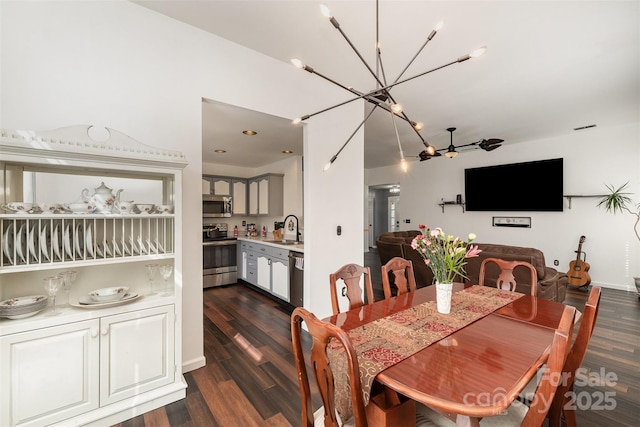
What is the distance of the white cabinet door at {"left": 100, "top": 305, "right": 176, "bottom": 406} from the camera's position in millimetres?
1685

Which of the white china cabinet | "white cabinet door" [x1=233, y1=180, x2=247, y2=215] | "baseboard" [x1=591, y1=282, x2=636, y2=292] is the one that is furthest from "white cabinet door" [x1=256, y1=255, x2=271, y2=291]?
"baseboard" [x1=591, y1=282, x2=636, y2=292]

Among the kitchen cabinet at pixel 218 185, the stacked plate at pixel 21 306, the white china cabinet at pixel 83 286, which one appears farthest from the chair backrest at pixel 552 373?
the kitchen cabinet at pixel 218 185

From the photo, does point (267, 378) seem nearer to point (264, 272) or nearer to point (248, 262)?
point (264, 272)

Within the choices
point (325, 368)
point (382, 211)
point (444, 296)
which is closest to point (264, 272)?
point (444, 296)

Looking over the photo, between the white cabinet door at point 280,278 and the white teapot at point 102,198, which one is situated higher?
the white teapot at point 102,198

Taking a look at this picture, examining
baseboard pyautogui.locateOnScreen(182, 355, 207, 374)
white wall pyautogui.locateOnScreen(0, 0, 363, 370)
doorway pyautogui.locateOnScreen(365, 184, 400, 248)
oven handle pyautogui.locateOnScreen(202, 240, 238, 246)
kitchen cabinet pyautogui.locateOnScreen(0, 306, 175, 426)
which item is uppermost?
white wall pyautogui.locateOnScreen(0, 0, 363, 370)

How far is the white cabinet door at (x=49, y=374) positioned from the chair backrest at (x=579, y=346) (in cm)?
257

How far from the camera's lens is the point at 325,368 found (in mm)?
960

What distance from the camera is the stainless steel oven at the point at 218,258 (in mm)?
4867

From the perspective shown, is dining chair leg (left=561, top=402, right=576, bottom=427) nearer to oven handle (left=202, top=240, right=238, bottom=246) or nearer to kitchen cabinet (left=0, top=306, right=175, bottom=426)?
kitchen cabinet (left=0, top=306, right=175, bottom=426)

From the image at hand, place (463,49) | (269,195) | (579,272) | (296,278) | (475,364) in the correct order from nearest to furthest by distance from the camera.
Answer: (475,364)
(463,49)
(296,278)
(579,272)
(269,195)

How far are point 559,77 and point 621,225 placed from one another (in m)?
3.62

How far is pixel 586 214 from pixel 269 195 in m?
6.13

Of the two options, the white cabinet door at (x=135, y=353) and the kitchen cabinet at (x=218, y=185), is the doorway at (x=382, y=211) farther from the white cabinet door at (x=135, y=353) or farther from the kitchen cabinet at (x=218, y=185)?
the white cabinet door at (x=135, y=353)
